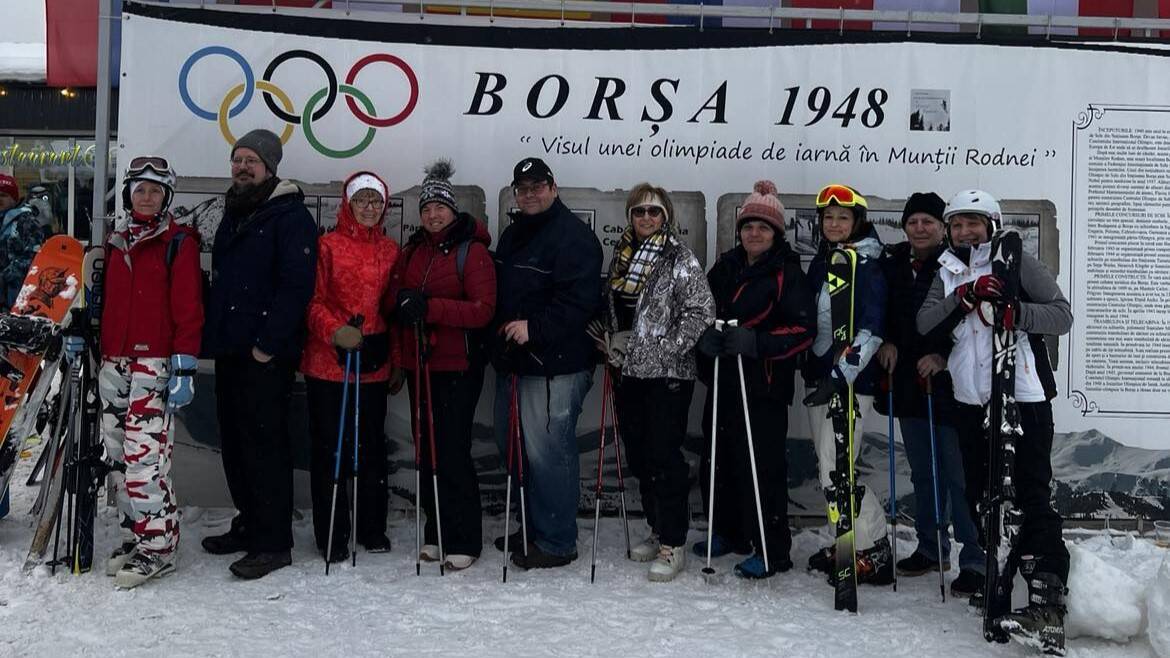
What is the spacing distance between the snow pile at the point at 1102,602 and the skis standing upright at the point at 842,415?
38.1 inches

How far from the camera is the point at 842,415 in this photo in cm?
467

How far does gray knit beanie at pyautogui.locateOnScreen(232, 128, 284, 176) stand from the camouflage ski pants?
119cm

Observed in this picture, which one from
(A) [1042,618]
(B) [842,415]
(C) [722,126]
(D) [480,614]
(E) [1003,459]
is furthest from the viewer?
(C) [722,126]

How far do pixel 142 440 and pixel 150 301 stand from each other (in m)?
0.69

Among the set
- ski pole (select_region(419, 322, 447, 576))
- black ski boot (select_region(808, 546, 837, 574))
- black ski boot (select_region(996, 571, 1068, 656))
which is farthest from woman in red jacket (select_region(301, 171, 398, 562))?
black ski boot (select_region(996, 571, 1068, 656))

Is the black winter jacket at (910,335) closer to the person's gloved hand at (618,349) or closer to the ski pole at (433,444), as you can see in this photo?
the person's gloved hand at (618,349)

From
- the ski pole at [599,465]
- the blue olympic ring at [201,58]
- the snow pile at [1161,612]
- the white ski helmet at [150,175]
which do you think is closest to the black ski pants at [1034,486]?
the snow pile at [1161,612]

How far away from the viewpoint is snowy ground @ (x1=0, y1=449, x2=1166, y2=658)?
3.98 meters

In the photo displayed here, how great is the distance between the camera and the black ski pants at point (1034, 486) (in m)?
4.08

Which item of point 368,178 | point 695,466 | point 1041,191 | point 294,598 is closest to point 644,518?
point 695,466

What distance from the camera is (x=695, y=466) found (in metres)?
6.04

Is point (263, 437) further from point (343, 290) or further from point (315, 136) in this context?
point (315, 136)

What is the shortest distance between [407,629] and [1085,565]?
9.82ft

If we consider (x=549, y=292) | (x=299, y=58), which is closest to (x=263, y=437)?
(x=549, y=292)
